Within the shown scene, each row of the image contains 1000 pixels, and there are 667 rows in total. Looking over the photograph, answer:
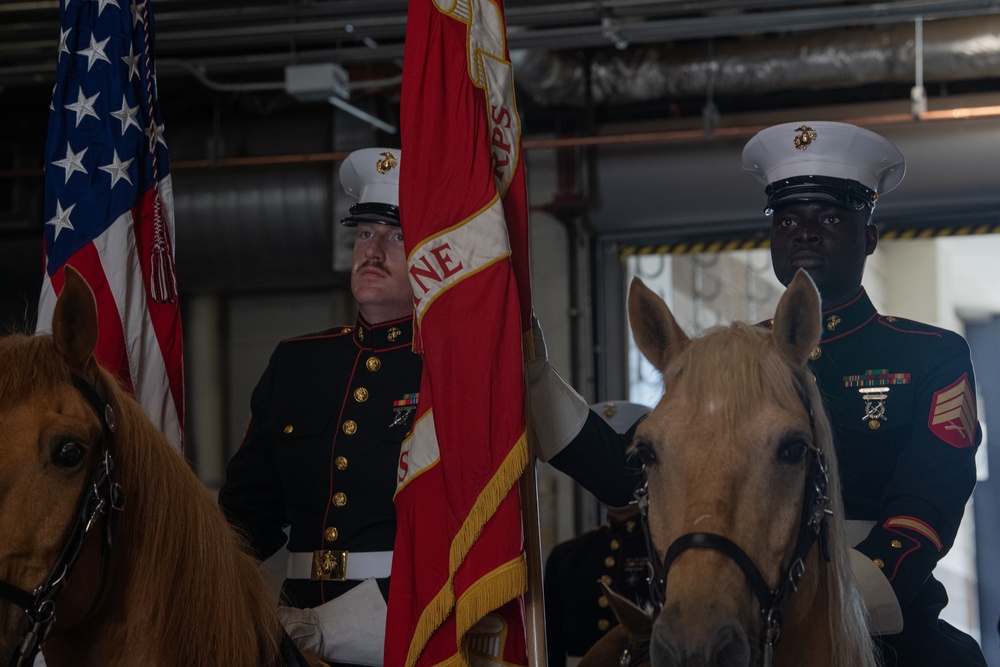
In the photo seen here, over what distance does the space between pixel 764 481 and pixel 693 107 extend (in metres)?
4.52

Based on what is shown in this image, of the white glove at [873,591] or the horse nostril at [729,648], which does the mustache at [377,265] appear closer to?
the white glove at [873,591]

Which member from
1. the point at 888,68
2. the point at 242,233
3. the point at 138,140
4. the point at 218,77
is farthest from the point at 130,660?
the point at 218,77

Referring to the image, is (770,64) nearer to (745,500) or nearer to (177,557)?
(745,500)

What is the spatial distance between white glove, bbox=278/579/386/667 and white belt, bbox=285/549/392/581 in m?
0.15

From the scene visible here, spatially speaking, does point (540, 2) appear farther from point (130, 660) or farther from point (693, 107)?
point (130, 660)

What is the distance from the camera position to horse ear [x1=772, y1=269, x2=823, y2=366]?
2.00 m

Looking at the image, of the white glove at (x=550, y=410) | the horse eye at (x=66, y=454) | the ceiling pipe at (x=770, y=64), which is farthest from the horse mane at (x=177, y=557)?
the ceiling pipe at (x=770, y=64)

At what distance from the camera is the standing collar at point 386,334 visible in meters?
2.96

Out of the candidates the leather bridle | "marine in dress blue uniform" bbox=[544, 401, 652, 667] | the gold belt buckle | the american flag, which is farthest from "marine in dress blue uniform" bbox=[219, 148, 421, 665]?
"marine in dress blue uniform" bbox=[544, 401, 652, 667]

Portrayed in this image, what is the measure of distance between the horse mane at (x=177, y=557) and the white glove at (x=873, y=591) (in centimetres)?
111

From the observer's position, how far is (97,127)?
10.2 feet

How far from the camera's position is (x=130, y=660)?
6.60ft

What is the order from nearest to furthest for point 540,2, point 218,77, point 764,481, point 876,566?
point 764,481
point 876,566
point 540,2
point 218,77

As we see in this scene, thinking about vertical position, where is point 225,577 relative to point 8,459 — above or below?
below
